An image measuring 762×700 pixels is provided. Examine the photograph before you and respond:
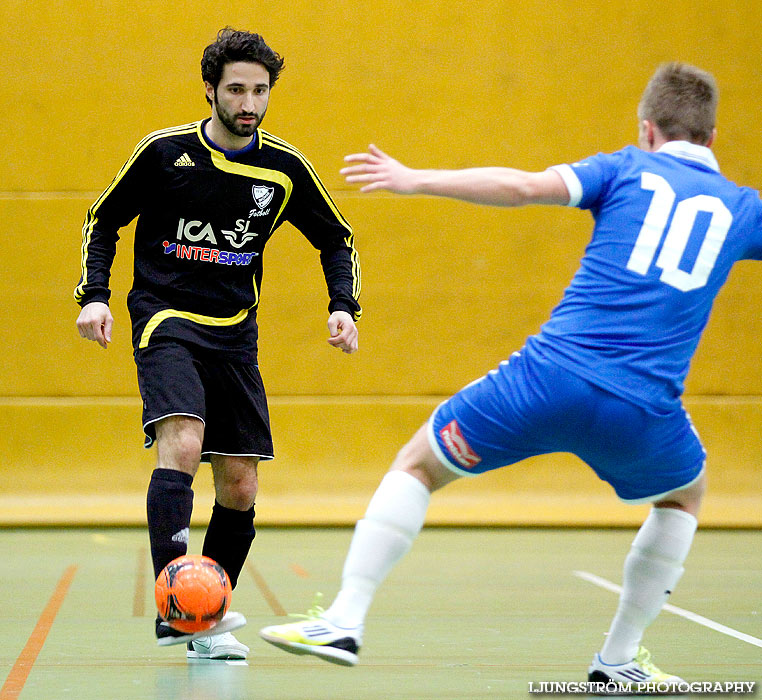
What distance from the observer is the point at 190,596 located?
3330 millimetres

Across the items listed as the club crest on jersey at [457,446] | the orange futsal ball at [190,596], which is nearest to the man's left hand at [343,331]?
the orange futsal ball at [190,596]

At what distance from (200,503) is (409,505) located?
5.58m

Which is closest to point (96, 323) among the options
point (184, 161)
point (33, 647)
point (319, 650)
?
point (184, 161)

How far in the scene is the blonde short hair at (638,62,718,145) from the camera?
9.34 feet

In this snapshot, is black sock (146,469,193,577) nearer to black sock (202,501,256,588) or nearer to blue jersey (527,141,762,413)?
black sock (202,501,256,588)

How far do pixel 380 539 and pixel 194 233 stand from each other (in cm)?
155

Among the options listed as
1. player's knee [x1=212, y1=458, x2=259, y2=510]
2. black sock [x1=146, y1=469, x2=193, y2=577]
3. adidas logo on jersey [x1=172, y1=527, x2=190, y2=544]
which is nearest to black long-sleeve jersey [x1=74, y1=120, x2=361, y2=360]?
player's knee [x1=212, y1=458, x2=259, y2=510]

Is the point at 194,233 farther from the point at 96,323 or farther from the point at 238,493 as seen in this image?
the point at 238,493

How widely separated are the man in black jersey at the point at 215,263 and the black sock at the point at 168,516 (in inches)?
8.7

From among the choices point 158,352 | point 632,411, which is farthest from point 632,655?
point 158,352

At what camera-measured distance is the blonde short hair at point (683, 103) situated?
2846mm

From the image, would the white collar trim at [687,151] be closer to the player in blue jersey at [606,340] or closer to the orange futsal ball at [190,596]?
the player in blue jersey at [606,340]

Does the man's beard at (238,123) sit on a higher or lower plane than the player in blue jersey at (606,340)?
higher

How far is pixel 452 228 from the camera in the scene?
8539 millimetres
